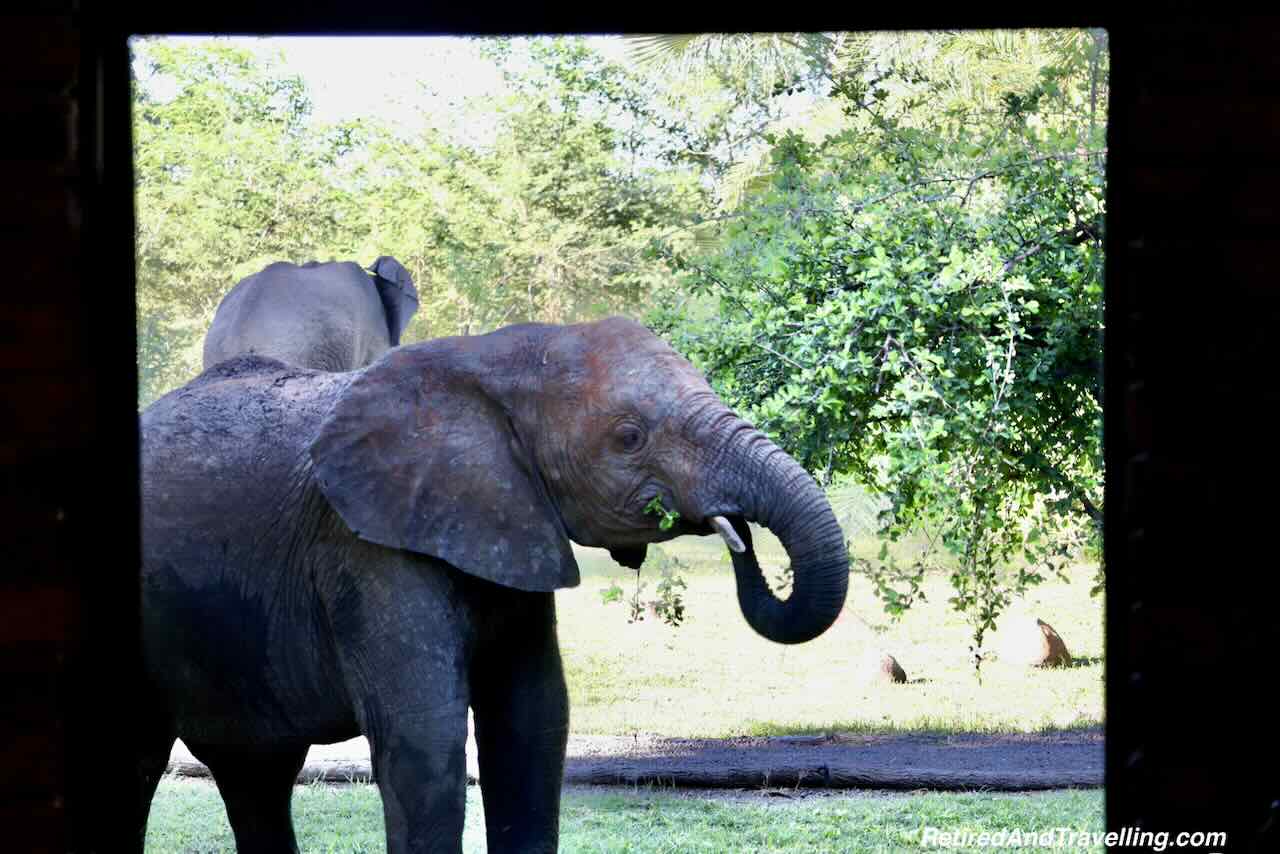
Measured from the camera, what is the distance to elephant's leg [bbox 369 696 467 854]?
159 inches

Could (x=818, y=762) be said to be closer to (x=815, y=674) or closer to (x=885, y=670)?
(x=885, y=670)

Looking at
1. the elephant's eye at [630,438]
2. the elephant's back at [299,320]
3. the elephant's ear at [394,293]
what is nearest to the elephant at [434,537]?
the elephant's eye at [630,438]

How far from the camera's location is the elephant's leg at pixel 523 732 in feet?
14.3

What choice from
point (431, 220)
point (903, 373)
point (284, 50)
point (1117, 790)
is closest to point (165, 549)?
point (903, 373)

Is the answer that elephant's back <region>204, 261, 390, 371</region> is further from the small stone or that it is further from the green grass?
the small stone

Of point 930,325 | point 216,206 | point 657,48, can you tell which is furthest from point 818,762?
point 216,206

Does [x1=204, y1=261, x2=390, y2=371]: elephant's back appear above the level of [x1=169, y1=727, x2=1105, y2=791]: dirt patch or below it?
above

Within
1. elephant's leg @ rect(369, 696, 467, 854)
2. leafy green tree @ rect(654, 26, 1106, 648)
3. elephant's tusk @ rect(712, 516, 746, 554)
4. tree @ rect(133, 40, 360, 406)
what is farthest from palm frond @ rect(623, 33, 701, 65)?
elephant's leg @ rect(369, 696, 467, 854)

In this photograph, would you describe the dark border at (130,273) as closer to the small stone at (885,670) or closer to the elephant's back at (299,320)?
the elephant's back at (299,320)

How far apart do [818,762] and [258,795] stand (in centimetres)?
301

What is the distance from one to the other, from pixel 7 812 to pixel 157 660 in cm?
298

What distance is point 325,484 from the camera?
167 inches

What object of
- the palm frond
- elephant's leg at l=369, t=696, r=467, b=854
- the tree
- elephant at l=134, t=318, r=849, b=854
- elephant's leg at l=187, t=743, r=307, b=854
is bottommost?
elephant's leg at l=187, t=743, r=307, b=854

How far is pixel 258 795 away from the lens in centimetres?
497
